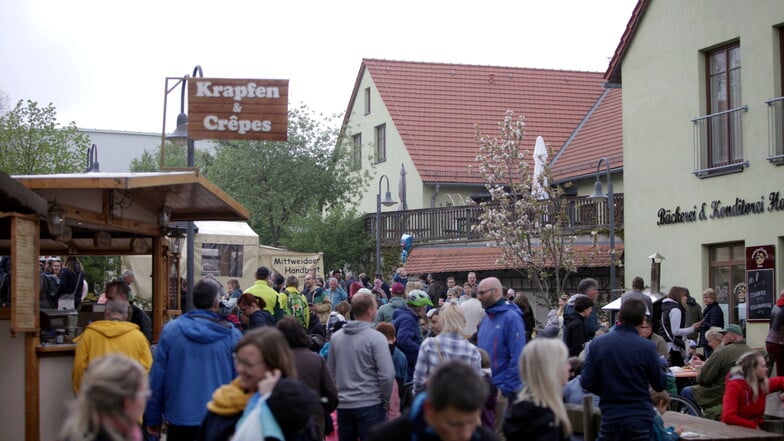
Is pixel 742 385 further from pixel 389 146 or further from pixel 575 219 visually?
pixel 389 146

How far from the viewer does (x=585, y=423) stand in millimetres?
9031

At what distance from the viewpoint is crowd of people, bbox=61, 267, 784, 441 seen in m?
4.73

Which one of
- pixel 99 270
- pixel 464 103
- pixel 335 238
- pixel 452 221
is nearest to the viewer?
pixel 99 270

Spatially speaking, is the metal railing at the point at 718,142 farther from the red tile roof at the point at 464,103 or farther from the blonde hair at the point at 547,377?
the red tile roof at the point at 464,103

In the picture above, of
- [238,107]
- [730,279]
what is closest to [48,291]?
[238,107]

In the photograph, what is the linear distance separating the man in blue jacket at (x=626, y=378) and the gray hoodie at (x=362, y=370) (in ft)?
6.26

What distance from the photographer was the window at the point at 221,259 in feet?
78.9

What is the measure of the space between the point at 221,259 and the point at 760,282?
11.6 metres

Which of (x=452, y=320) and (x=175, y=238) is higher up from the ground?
(x=175, y=238)

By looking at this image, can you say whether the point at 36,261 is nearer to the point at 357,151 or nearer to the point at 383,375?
the point at 383,375

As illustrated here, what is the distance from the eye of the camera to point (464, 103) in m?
41.0

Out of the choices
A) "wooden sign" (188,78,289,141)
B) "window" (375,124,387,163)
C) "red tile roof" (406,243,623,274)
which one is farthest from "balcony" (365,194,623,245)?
"wooden sign" (188,78,289,141)

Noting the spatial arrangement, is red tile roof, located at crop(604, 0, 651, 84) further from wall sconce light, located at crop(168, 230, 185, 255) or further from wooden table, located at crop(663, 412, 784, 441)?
wooden table, located at crop(663, 412, 784, 441)

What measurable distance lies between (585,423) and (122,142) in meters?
64.6
